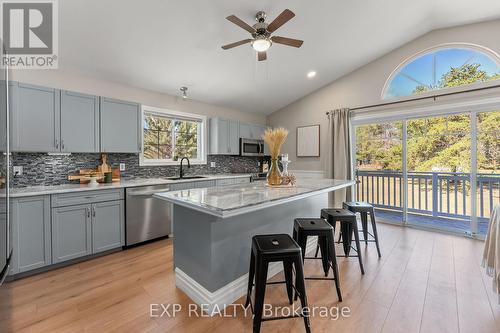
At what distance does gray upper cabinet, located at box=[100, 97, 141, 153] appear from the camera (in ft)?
9.89

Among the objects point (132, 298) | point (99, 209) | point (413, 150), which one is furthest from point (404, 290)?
point (99, 209)

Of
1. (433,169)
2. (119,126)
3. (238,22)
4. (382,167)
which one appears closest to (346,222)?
(238,22)

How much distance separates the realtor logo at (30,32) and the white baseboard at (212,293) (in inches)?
95.8

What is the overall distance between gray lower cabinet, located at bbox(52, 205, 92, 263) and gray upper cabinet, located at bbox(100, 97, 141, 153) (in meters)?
0.89

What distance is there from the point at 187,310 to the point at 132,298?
539mm

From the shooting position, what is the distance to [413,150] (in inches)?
159

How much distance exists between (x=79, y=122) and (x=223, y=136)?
94.4 inches

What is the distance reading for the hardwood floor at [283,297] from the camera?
5.18 ft

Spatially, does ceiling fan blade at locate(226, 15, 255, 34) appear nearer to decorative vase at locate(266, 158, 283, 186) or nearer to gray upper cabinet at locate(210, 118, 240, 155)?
decorative vase at locate(266, 158, 283, 186)

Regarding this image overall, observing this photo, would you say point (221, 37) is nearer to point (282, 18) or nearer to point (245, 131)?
point (282, 18)

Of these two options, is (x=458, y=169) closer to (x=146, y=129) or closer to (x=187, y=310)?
(x=187, y=310)

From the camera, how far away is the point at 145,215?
121 inches

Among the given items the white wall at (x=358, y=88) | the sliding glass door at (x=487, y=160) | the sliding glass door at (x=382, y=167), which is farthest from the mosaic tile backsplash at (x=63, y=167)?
the sliding glass door at (x=487, y=160)

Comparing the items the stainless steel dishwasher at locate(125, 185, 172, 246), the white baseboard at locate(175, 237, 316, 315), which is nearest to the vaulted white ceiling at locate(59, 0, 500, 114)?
the stainless steel dishwasher at locate(125, 185, 172, 246)
